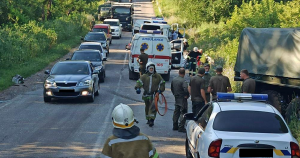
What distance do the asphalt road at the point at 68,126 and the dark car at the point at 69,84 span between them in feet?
1.13

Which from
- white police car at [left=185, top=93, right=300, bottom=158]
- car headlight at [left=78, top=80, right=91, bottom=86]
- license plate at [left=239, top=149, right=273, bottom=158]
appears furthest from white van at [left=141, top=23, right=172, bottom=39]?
license plate at [left=239, top=149, right=273, bottom=158]

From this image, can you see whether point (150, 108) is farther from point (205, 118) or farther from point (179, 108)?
point (205, 118)

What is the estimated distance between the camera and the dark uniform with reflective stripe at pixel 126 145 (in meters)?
4.90

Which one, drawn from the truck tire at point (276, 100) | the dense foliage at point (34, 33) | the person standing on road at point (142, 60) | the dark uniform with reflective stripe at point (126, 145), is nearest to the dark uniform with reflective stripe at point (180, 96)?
the truck tire at point (276, 100)

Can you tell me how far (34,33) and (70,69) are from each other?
18.3 m

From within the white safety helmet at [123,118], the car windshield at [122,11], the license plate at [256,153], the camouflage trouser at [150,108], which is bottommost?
the car windshield at [122,11]

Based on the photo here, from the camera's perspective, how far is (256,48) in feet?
50.6

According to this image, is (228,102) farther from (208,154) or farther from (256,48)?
(256,48)

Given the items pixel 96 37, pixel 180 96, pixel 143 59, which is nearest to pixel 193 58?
pixel 143 59

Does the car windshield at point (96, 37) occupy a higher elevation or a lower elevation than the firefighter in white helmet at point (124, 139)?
lower

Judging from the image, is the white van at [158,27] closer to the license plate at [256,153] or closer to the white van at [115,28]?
the white van at [115,28]

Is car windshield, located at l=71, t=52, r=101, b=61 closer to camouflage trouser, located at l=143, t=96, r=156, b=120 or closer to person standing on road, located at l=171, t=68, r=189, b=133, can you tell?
camouflage trouser, located at l=143, t=96, r=156, b=120

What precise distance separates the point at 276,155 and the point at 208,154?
93 cm

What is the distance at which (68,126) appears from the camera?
13.5m
